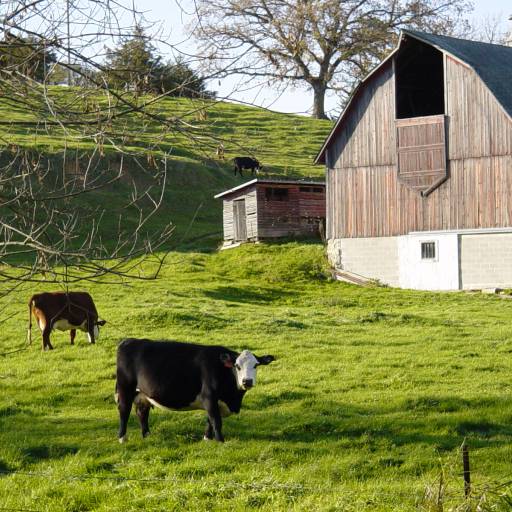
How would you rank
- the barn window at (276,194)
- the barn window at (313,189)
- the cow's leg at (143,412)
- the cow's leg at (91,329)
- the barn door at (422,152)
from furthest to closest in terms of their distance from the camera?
the barn window at (313,189) → the barn window at (276,194) → the barn door at (422,152) → the cow's leg at (91,329) → the cow's leg at (143,412)

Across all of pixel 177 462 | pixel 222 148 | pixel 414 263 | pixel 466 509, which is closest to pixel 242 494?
pixel 177 462

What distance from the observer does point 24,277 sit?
20.7ft

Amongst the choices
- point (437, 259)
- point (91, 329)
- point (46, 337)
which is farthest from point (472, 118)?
point (46, 337)

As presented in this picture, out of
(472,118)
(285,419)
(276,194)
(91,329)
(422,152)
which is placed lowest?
(285,419)

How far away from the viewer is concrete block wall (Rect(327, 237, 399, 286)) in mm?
36250

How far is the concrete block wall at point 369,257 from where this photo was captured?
36.2 m

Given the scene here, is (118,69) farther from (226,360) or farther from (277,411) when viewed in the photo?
(277,411)

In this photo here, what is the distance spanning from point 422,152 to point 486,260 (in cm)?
441

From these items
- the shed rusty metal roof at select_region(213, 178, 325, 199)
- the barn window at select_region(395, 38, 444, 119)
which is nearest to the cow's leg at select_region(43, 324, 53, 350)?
the barn window at select_region(395, 38, 444, 119)

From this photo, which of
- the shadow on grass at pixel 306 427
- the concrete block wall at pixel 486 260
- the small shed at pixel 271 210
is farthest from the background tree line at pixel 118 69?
the small shed at pixel 271 210

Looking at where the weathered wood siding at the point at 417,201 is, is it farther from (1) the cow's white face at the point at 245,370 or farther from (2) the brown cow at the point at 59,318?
(1) the cow's white face at the point at 245,370

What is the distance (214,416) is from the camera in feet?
41.6

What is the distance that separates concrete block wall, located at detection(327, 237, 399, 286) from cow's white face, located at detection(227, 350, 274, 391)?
931 inches

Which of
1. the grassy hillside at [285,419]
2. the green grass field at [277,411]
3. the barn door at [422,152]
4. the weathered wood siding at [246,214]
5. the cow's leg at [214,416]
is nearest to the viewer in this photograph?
the green grass field at [277,411]
